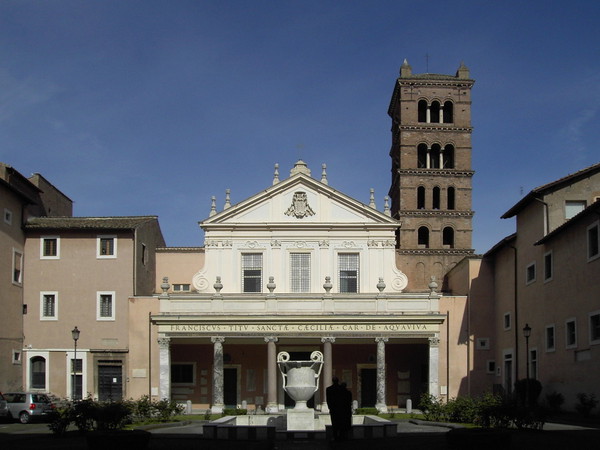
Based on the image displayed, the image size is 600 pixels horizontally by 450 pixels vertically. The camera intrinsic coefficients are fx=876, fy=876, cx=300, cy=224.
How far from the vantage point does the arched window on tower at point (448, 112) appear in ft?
214

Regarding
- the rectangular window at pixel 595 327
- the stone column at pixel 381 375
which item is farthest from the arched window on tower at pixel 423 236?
the rectangular window at pixel 595 327

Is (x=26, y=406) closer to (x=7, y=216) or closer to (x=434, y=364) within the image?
(x=7, y=216)

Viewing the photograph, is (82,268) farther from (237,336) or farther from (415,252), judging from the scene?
(415,252)

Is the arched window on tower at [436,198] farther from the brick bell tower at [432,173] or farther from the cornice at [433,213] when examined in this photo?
the cornice at [433,213]

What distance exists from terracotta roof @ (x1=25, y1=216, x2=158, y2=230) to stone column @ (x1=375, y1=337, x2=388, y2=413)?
48.5 feet

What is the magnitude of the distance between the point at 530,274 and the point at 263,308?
13762 millimetres

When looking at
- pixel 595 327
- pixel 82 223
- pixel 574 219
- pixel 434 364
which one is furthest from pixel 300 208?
pixel 595 327

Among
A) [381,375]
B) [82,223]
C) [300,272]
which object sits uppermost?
[82,223]

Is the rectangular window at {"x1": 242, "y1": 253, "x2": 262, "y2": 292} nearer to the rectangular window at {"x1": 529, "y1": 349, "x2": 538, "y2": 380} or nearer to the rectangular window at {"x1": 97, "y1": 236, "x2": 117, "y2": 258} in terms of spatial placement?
the rectangular window at {"x1": 97, "y1": 236, "x2": 117, "y2": 258}

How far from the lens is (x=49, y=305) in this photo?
47312 mm

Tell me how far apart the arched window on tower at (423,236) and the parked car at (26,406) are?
32675 mm

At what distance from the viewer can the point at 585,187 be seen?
128ft

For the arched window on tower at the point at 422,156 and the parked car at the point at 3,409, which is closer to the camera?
the parked car at the point at 3,409

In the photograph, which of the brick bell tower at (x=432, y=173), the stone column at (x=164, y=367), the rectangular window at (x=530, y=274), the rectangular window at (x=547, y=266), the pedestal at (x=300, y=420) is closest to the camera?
the pedestal at (x=300, y=420)
